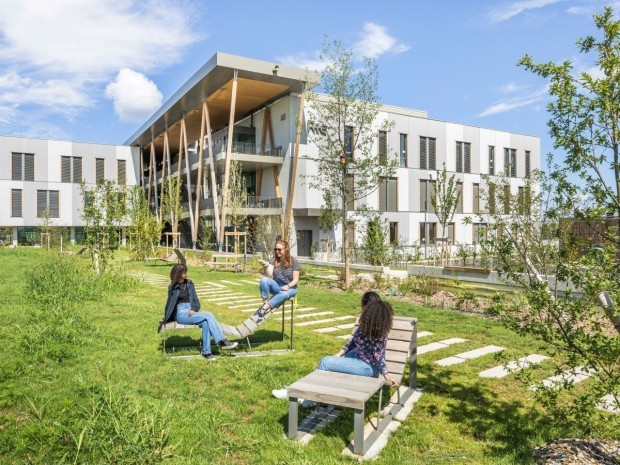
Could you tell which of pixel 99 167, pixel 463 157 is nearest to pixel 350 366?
pixel 463 157

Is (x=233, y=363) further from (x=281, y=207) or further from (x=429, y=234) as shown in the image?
(x=429, y=234)

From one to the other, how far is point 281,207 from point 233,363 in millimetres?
25382

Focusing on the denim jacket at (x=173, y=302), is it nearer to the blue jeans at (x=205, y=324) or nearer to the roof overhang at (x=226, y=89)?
the blue jeans at (x=205, y=324)

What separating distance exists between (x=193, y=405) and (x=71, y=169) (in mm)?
48157

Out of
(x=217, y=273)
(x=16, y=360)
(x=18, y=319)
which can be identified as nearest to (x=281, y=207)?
(x=217, y=273)

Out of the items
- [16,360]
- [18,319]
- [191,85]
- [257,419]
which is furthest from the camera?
[191,85]

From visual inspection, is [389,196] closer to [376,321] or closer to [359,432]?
[376,321]

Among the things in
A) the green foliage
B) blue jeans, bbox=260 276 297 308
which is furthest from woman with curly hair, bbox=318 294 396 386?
the green foliage

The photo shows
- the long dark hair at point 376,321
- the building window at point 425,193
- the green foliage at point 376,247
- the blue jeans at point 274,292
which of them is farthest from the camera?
the building window at point 425,193

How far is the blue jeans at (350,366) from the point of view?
15.1 ft

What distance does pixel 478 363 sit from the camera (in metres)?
6.62

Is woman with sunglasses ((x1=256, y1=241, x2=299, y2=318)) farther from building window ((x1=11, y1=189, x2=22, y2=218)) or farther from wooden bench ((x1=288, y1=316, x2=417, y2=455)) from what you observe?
building window ((x1=11, y1=189, x2=22, y2=218))

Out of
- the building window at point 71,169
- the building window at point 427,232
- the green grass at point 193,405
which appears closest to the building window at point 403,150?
the building window at point 427,232

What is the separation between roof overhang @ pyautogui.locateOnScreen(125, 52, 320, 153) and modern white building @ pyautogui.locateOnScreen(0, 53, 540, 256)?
0.21 feet
